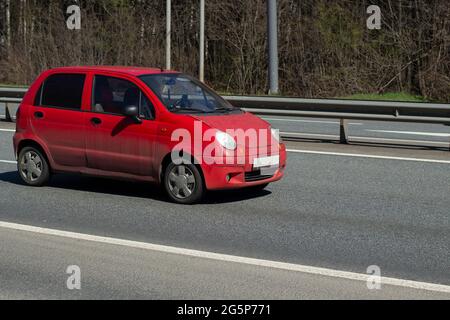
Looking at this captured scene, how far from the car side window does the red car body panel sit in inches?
2.5

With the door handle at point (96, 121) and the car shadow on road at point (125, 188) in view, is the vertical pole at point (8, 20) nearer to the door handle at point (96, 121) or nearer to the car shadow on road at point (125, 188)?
the car shadow on road at point (125, 188)

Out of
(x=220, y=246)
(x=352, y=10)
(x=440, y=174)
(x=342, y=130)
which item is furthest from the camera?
(x=352, y=10)

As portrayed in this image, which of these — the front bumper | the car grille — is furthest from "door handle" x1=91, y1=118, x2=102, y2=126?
the car grille

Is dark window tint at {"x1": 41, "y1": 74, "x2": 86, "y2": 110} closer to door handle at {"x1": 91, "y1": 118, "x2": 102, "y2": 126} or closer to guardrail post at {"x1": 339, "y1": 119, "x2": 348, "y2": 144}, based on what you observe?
door handle at {"x1": 91, "y1": 118, "x2": 102, "y2": 126}

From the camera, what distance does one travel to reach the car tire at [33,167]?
10.7 m

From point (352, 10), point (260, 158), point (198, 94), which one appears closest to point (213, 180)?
point (260, 158)

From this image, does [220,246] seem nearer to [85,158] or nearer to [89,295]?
[89,295]

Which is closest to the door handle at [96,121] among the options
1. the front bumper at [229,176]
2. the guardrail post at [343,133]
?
the front bumper at [229,176]

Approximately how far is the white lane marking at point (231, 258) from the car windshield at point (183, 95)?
2.32 meters

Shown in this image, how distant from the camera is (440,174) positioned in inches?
464

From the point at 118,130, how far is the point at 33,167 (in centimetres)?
150

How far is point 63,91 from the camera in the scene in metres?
10.6
